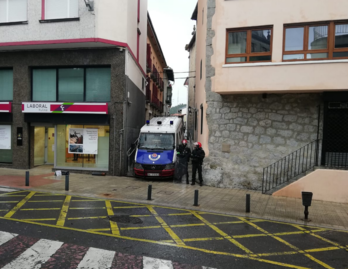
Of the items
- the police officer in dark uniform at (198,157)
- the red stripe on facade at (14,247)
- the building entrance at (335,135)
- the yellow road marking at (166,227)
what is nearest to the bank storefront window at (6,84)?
the police officer in dark uniform at (198,157)

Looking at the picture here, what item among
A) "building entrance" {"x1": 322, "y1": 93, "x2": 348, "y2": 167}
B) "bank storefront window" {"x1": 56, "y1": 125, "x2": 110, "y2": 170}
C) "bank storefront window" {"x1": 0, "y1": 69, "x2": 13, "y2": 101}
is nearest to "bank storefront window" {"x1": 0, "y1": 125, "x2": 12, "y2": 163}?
"bank storefront window" {"x1": 0, "y1": 69, "x2": 13, "y2": 101}

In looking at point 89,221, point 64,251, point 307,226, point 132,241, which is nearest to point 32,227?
point 89,221

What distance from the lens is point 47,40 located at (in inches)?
528

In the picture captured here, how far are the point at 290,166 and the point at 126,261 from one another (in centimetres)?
861

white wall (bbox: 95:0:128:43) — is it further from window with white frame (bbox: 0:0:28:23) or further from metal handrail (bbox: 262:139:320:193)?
metal handrail (bbox: 262:139:320:193)

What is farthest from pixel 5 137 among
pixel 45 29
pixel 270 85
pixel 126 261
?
pixel 270 85

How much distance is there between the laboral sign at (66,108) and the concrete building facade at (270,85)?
17.8ft

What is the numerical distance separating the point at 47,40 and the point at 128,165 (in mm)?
7668

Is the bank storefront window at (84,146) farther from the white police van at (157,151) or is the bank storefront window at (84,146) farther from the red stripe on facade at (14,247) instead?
the red stripe on facade at (14,247)

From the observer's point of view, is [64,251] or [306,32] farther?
[306,32]

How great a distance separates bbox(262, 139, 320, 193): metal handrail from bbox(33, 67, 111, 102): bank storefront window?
8911 millimetres

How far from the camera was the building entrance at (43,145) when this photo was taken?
51.4 feet

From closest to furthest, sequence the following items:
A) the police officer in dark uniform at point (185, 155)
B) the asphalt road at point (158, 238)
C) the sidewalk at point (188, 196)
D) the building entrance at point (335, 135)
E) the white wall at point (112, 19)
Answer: the asphalt road at point (158, 238), the sidewalk at point (188, 196), the building entrance at point (335, 135), the police officer in dark uniform at point (185, 155), the white wall at point (112, 19)

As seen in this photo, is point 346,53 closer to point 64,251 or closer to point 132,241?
point 132,241
